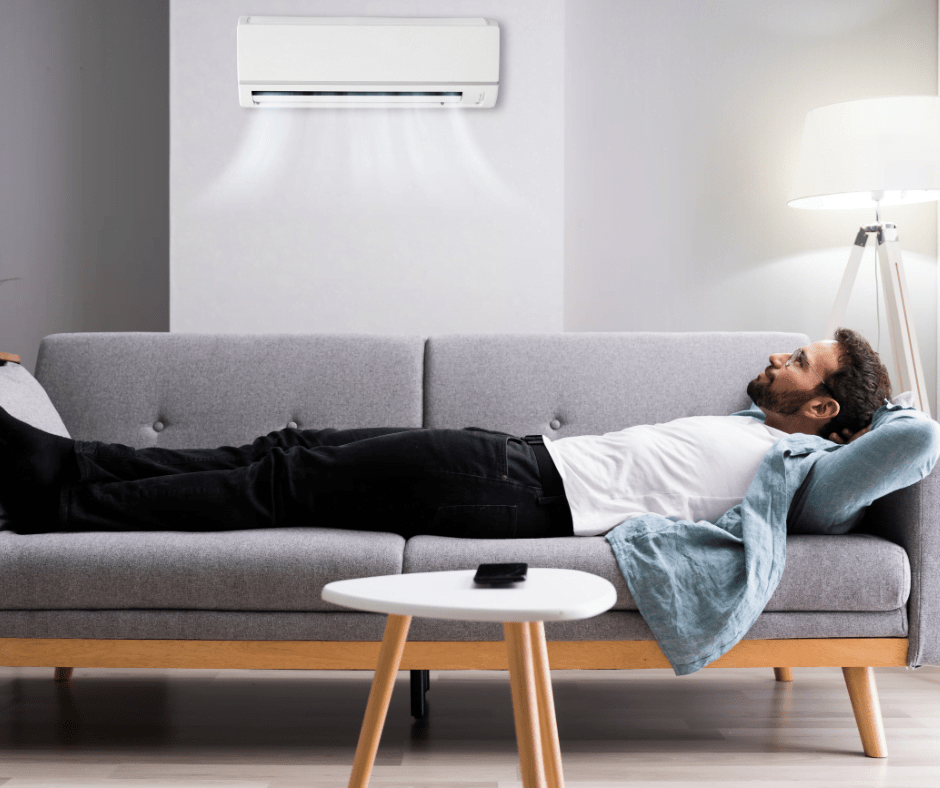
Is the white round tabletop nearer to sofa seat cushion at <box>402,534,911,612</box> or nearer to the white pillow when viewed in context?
sofa seat cushion at <box>402,534,911,612</box>

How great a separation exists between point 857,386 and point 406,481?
3.17ft

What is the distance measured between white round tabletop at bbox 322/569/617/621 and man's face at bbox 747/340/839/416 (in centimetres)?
97

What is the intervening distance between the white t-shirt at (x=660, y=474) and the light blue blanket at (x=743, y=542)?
11cm

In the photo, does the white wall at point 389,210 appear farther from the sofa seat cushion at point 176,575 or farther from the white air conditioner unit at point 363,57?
the sofa seat cushion at point 176,575

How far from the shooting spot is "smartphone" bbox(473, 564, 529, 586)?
0.98 m

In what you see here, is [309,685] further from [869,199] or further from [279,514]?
[869,199]

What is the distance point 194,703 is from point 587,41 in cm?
236

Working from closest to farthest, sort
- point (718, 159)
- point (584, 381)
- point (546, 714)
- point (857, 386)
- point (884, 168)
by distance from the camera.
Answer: point (546, 714), point (857, 386), point (584, 381), point (884, 168), point (718, 159)

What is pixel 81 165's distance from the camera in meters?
2.83

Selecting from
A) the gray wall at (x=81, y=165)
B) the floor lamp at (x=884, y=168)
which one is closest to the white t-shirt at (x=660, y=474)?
the floor lamp at (x=884, y=168)

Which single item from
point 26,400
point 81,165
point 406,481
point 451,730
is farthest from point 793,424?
point 81,165

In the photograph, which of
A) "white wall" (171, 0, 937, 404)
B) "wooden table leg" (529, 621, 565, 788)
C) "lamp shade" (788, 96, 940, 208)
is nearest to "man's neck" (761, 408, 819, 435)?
"lamp shade" (788, 96, 940, 208)

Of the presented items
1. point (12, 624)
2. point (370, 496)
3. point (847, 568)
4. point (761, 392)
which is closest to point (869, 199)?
point (761, 392)

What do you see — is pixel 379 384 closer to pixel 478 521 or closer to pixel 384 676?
pixel 478 521
